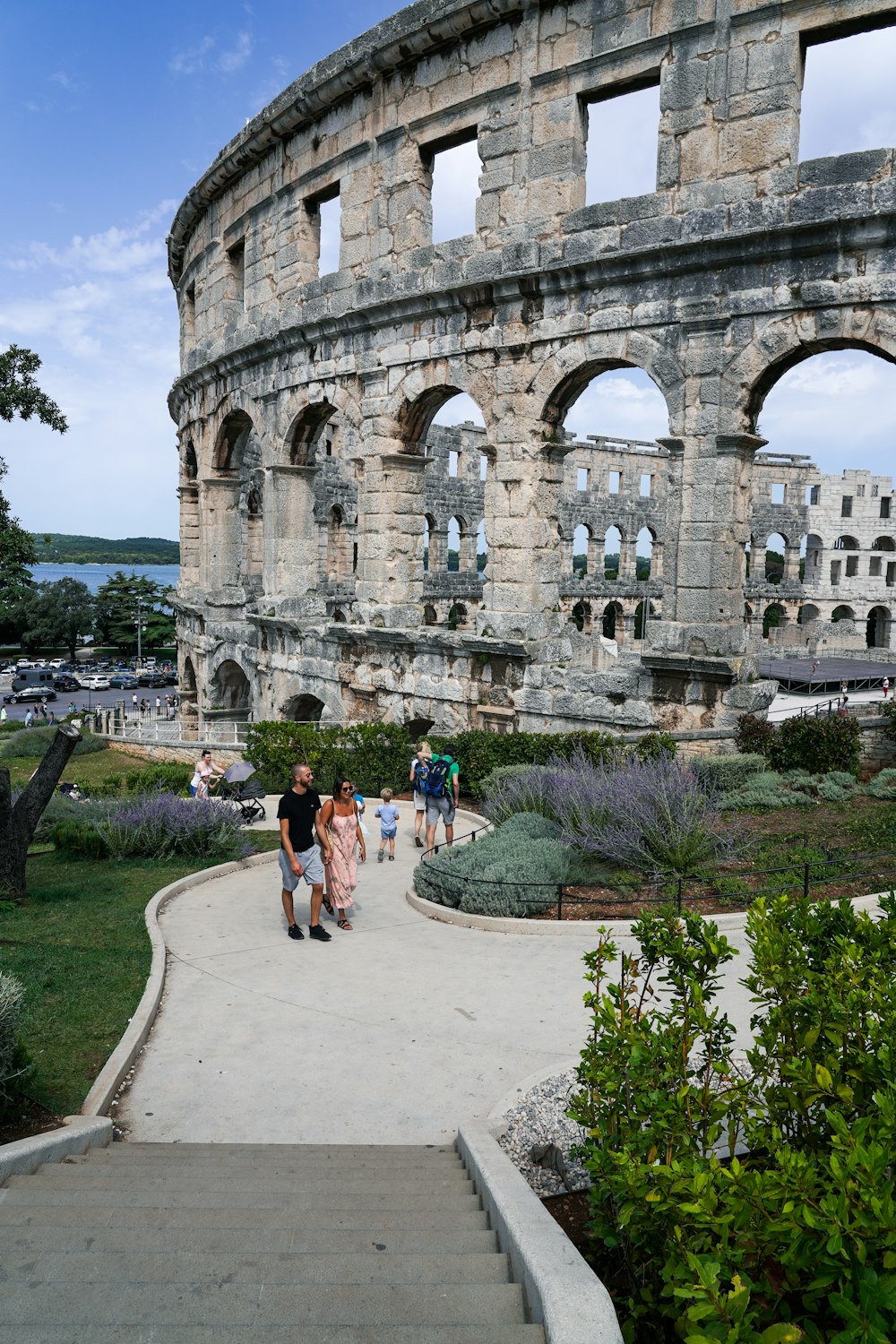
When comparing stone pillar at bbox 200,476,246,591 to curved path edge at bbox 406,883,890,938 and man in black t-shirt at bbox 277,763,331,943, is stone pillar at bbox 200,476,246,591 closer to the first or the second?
man in black t-shirt at bbox 277,763,331,943

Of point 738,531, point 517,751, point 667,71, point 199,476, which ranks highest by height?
point 667,71

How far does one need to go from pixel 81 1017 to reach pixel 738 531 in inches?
382

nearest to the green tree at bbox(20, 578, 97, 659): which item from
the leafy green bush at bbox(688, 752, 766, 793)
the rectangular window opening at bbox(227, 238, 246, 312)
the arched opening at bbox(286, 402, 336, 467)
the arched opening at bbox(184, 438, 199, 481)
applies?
the arched opening at bbox(184, 438, 199, 481)

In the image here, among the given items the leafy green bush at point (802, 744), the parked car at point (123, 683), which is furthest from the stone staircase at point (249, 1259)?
the parked car at point (123, 683)

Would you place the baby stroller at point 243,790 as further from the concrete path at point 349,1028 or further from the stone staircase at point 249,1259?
the stone staircase at point 249,1259

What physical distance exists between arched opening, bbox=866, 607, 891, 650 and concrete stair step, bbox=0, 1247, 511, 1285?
43632 millimetres

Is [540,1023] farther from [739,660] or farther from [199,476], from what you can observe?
[199,476]

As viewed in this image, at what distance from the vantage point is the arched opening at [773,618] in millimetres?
42219

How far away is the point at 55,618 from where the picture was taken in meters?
74.1

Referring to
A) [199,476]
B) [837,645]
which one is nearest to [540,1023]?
[199,476]

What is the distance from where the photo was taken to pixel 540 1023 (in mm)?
6176

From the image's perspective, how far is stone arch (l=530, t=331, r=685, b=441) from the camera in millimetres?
12719

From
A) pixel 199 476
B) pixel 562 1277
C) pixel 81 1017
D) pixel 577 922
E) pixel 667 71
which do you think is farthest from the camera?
pixel 199 476

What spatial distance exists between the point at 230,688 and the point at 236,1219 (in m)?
20.1
